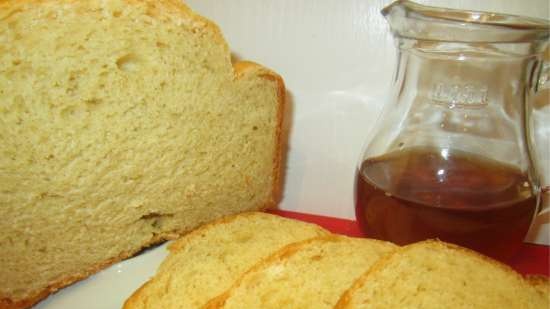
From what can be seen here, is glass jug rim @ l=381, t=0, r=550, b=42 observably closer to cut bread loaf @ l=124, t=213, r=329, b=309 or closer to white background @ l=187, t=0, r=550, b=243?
white background @ l=187, t=0, r=550, b=243

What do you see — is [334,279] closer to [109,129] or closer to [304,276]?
[304,276]

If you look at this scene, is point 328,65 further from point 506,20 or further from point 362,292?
point 362,292

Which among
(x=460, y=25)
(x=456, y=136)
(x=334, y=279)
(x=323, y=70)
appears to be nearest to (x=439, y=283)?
(x=334, y=279)

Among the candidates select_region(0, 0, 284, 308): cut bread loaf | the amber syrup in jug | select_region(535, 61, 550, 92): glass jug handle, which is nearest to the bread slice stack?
the amber syrup in jug

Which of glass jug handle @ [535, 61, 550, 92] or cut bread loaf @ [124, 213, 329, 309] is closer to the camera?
cut bread loaf @ [124, 213, 329, 309]

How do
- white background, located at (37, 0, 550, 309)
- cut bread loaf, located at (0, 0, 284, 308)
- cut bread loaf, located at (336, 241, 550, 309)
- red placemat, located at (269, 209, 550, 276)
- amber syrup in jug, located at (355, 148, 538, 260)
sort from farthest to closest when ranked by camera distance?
white background, located at (37, 0, 550, 309) < red placemat, located at (269, 209, 550, 276) < amber syrup in jug, located at (355, 148, 538, 260) < cut bread loaf, located at (0, 0, 284, 308) < cut bread loaf, located at (336, 241, 550, 309)

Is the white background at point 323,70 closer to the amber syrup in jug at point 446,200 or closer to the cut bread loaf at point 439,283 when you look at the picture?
the amber syrup in jug at point 446,200
